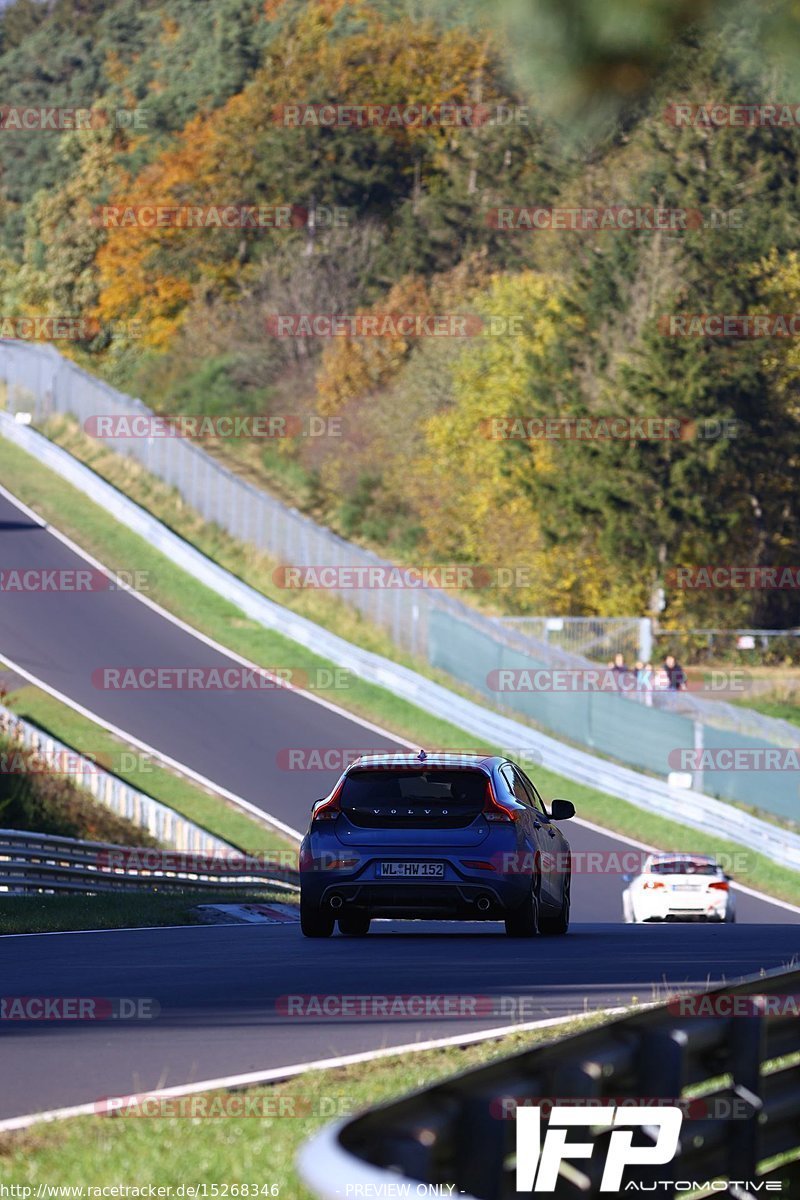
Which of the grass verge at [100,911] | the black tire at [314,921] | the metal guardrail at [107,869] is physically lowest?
the metal guardrail at [107,869]

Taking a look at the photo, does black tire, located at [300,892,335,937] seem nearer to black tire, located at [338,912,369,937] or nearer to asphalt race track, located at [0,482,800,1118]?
asphalt race track, located at [0,482,800,1118]

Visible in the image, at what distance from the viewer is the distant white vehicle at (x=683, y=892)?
29.0 meters

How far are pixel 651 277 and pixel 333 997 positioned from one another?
223 ft

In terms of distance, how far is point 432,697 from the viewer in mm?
48000

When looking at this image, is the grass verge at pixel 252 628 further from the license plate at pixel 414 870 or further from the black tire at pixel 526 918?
the license plate at pixel 414 870

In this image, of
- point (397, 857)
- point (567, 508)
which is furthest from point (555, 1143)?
point (567, 508)

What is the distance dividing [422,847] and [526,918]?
1.23 m

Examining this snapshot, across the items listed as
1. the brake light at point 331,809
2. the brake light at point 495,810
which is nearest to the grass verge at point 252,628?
the brake light at point 495,810

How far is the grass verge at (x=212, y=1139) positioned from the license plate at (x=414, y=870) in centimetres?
618

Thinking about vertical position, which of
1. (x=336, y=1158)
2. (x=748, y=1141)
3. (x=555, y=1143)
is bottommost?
(x=748, y=1141)

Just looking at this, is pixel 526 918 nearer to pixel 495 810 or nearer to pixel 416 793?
pixel 495 810

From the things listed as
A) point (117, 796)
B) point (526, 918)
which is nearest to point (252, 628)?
point (117, 796)

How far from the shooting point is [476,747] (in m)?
45.4

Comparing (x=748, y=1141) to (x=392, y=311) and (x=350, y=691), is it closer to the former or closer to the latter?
(x=350, y=691)
